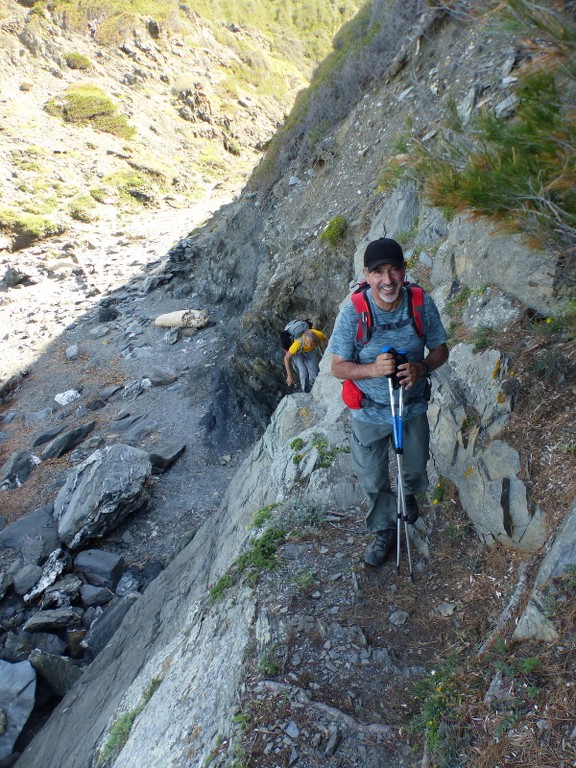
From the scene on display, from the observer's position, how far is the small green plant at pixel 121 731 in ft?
13.6

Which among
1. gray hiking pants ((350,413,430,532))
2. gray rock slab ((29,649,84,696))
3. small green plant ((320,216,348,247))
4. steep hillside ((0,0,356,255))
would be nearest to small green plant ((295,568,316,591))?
gray hiking pants ((350,413,430,532))

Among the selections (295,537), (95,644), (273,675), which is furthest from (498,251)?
(95,644)

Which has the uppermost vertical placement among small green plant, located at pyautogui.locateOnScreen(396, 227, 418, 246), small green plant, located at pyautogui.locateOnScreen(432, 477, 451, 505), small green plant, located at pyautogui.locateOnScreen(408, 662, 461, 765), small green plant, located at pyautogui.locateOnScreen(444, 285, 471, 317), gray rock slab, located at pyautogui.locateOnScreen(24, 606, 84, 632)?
Result: small green plant, located at pyautogui.locateOnScreen(396, 227, 418, 246)

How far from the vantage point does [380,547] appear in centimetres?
412

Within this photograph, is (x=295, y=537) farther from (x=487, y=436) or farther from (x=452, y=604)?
(x=487, y=436)

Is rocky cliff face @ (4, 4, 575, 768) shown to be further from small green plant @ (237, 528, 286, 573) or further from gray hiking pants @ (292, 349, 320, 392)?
gray hiking pants @ (292, 349, 320, 392)

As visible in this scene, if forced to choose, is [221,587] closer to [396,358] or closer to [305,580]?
[305,580]

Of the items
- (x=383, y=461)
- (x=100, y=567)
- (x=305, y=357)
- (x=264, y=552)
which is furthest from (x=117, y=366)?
(x=383, y=461)

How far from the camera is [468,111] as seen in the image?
7629 millimetres

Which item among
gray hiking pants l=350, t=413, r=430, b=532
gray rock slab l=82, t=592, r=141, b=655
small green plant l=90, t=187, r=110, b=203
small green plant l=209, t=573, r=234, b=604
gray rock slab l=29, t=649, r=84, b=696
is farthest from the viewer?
small green plant l=90, t=187, r=110, b=203

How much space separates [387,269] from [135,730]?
4.04 meters

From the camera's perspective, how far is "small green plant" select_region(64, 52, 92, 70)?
130ft

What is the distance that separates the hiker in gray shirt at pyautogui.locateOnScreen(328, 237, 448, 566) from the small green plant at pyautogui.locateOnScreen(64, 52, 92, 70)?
4639cm

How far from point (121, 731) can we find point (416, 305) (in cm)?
418
